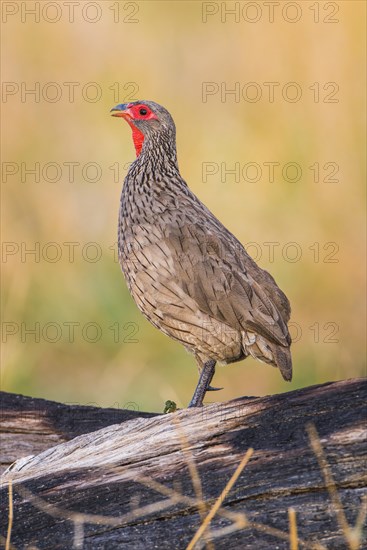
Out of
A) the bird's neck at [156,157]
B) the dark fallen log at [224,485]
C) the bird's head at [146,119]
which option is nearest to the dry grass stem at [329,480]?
the dark fallen log at [224,485]

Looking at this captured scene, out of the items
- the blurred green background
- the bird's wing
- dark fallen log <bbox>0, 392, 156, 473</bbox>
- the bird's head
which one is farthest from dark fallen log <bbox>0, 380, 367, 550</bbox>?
the blurred green background

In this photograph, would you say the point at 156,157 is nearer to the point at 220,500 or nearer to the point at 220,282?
the point at 220,282

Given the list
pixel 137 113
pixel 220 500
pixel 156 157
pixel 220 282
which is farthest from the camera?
pixel 137 113

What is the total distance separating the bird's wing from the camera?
273 inches

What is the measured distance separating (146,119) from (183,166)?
11.2 feet

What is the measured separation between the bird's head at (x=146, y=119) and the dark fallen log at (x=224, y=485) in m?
2.67

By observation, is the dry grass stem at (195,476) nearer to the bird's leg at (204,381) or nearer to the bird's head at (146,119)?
the bird's leg at (204,381)

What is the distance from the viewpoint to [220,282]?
7004mm

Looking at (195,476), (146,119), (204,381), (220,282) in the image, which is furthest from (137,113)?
(195,476)

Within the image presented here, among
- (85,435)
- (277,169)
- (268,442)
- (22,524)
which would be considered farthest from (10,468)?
(277,169)

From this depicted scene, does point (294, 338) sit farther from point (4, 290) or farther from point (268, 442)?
point (268, 442)

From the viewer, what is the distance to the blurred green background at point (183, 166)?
11.0 metres

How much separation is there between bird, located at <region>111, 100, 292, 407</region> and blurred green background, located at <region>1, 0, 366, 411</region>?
3441 mm

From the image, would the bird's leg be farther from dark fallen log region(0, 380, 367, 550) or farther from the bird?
dark fallen log region(0, 380, 367, 550)
